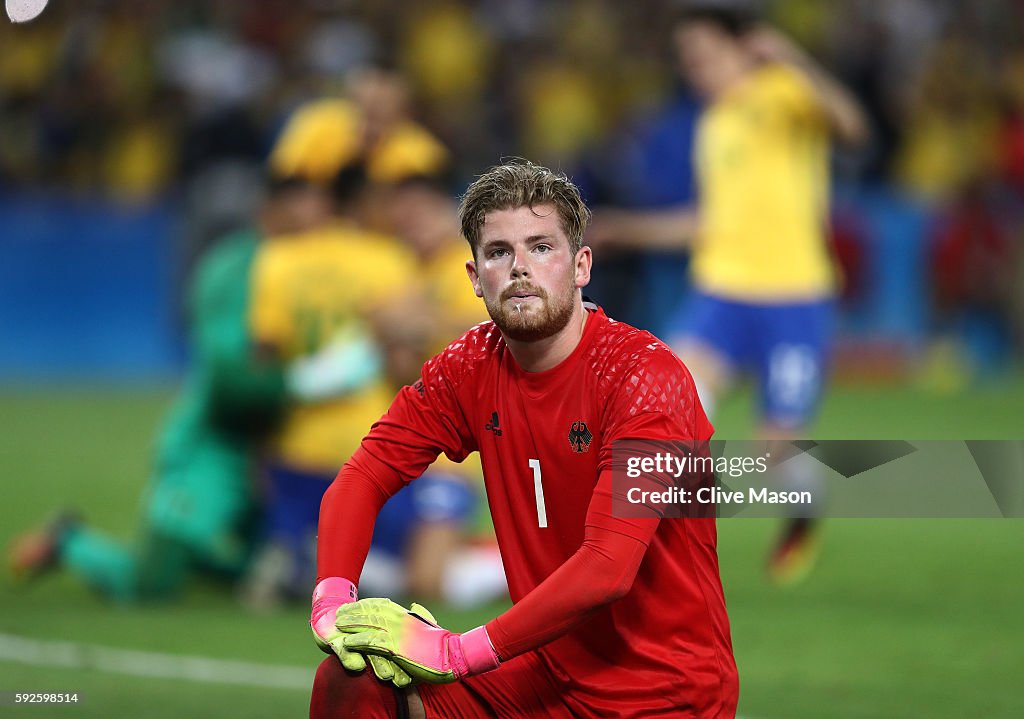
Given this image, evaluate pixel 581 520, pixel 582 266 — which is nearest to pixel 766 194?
pixel 582 266

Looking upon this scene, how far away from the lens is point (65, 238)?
1664 centimetres

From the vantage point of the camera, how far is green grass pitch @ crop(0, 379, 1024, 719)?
5.98 metres

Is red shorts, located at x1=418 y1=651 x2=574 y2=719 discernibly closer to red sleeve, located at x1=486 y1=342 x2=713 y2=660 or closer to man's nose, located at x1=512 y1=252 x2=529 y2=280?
red sleeve, located at x1=486 y1=342 x2=713 y2=660

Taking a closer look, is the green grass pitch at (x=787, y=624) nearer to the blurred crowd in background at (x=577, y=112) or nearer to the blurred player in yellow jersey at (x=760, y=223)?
the blurred player in yellow jersey at (x=760, y=223)

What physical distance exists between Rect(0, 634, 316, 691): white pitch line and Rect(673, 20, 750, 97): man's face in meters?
4.40

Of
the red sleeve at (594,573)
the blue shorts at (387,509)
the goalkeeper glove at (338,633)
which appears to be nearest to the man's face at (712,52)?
the blue shorts at (387,509)

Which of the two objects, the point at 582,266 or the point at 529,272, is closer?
the point at 529,272

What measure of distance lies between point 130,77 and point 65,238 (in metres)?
2.34

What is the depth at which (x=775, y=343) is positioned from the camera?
29.0 ft

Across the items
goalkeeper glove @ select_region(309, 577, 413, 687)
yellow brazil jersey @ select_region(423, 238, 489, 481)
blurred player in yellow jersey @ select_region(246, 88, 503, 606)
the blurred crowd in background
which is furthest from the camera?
the blurred crowd in background

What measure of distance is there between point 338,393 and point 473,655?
4148mm

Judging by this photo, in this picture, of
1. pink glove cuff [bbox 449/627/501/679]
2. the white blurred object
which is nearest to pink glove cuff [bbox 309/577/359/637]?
pink glove cuff [bbox 449/627/501/679]

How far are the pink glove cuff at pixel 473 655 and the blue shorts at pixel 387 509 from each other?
4.09 meters

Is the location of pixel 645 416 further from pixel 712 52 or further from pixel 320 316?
pixel 712 52
